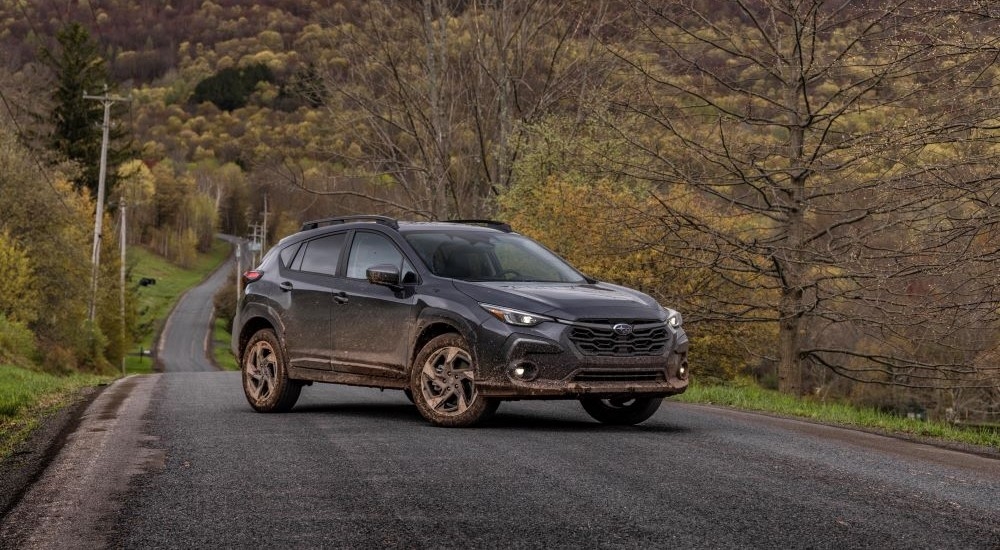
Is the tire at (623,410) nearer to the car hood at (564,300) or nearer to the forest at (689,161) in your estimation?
the car hood at (564,300)

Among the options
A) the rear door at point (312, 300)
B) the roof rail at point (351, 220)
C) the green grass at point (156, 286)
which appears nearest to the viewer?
the roof rail at point (351, 220)

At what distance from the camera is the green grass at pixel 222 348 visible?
74.9 metres

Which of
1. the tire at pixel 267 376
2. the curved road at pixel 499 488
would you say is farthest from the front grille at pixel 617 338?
the tire at pixel 267 376

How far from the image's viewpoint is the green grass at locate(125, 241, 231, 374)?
3214 inches

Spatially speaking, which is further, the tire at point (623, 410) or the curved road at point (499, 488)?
the tire at point (623, 410)

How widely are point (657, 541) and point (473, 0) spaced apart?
1224 inches

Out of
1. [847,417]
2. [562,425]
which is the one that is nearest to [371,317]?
[562,425]

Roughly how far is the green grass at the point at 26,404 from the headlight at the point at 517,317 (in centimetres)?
397

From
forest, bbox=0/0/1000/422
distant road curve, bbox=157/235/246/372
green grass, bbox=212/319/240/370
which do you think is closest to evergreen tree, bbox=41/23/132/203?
forest, bbox=0/0/1000/422

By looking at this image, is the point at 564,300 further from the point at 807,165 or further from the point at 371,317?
the point at 807,165

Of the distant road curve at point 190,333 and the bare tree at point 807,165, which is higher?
the bare tree at point 807,165

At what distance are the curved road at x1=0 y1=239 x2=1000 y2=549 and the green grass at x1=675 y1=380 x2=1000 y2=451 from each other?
3.43ft

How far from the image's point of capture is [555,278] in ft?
36.1

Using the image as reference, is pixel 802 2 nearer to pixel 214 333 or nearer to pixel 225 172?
pixel 214 333
